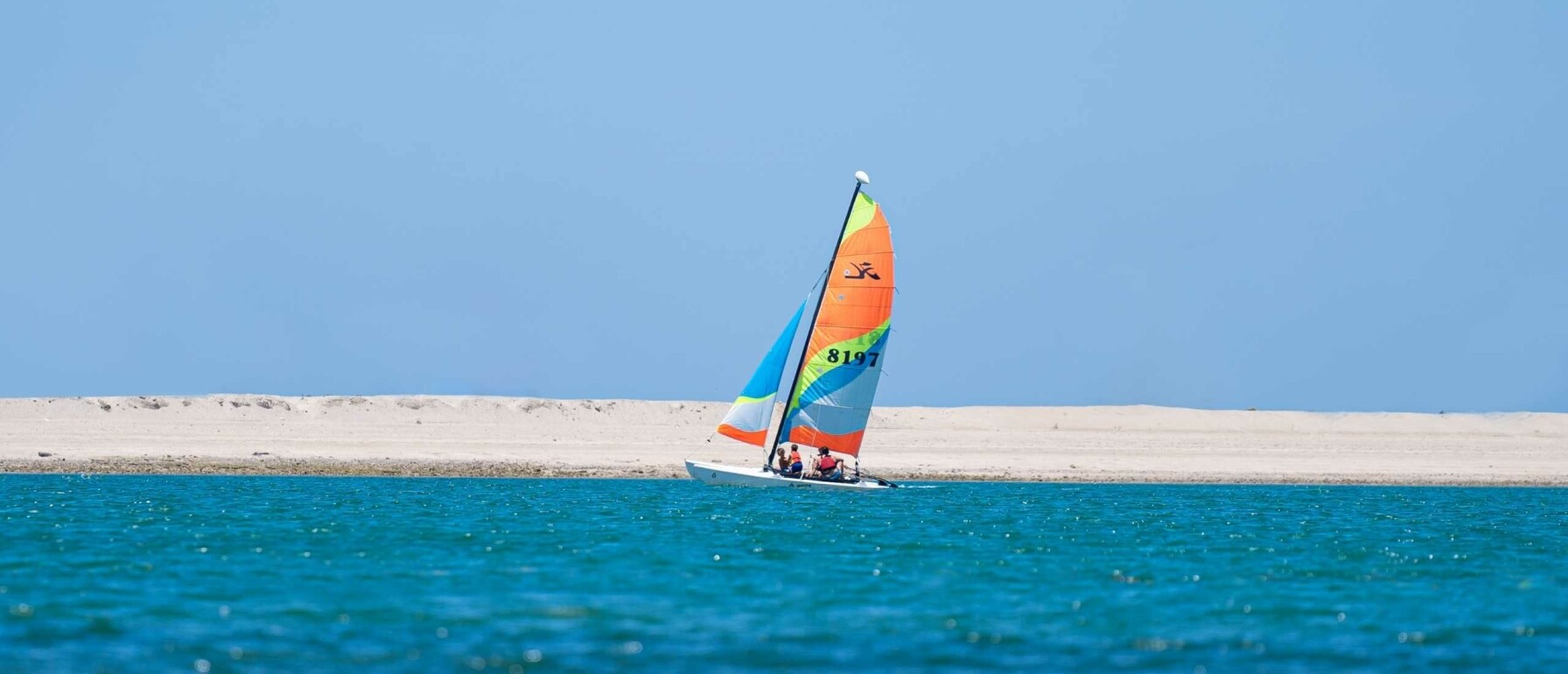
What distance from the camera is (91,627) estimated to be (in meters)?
18.7

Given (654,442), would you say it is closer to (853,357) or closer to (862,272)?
(853,357)

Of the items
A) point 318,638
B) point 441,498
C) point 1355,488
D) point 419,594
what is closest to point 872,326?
point 441,498

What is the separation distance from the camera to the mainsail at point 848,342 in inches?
1818

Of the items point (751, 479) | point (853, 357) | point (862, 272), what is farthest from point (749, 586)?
point (853, 357)

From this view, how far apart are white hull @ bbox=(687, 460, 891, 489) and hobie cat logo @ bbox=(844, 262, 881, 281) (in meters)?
5.61

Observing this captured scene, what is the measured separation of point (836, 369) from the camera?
47.3 metres

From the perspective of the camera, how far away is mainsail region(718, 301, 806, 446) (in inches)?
1860

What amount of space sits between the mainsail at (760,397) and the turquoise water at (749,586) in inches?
259

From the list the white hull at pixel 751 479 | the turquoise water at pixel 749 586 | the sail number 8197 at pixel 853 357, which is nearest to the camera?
the turquoise water at pixel 749 586

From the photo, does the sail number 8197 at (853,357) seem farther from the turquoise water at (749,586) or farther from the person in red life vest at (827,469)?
the turquoise water at (749,586)

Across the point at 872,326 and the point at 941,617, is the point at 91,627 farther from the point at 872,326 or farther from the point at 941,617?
the point at 872,326

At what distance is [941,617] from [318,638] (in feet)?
24.1

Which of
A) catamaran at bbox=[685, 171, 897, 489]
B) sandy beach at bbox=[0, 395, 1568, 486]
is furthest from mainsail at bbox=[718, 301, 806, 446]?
sandy beach at bbox=[0, 395, 1568, 486]

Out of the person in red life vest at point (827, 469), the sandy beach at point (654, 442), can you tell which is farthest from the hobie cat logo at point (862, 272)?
the sandy beach at point (654, 442)
